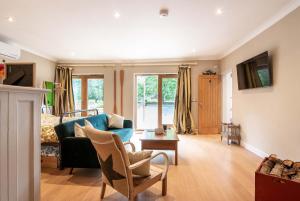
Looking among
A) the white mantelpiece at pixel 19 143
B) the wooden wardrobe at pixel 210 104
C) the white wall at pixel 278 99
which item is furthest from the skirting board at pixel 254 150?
the white mantelpiece at pixel 19 143

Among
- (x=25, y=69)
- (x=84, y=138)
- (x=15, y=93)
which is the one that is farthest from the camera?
(x=84, y=138)

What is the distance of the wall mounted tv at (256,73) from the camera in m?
3.56

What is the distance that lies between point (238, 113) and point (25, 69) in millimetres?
4953

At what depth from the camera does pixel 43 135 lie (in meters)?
3.23

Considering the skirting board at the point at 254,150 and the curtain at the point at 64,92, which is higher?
the curtain at the point at 64,92

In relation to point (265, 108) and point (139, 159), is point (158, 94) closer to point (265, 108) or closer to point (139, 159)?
point (265, 108)

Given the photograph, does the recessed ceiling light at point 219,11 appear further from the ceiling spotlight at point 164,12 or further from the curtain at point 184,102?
the curtain at point 184,102

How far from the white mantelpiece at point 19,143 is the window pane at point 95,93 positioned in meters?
5.89

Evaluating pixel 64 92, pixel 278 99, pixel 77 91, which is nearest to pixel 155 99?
pixel 77 91

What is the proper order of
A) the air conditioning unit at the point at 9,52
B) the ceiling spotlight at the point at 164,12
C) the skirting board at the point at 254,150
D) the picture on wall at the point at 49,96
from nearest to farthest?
the ceiling spotlight at the point at 164,12 < the skirting board at the point at 254,150 < the air conditioning unit at the point at 9,52 < the picture on wall at the point at 49,96

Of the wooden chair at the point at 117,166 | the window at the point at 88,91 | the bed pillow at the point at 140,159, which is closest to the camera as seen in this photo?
the wooden chair at the point at 117,166

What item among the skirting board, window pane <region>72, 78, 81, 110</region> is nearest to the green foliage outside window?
window pane <region>72, 78, 81, 110</region>

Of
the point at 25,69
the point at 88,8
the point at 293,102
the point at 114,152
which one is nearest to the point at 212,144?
the point at 293,102

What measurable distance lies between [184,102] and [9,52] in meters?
4.90
